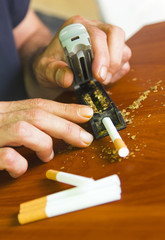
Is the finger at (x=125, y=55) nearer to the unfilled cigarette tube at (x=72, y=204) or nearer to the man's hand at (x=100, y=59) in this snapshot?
the man's hand at (x=100, y=59)

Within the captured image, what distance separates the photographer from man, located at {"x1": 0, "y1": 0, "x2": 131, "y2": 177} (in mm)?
570

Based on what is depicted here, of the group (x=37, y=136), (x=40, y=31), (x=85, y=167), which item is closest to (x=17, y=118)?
(x=37, y=136)

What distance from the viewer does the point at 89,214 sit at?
44cm

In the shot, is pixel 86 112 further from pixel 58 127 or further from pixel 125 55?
pixel 125 55

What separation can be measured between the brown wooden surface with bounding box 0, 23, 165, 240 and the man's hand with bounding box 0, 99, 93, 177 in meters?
0.03

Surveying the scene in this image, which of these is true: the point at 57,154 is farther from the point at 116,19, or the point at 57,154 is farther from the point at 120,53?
the point at 116,19

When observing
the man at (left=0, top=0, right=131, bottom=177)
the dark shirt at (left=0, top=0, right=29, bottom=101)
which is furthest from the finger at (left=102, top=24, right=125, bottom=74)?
the dark shirt at (left=0, top=0, right=29, bottom=101)

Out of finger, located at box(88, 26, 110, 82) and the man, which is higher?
finger, located at box(88, 26, 110, 82)

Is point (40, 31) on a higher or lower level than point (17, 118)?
lower

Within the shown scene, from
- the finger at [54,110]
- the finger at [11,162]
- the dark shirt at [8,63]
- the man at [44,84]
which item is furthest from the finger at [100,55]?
the dark shirt at [8,63]

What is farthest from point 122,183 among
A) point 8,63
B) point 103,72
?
point 8,63

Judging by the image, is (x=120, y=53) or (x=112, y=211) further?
(x=120, y=53)

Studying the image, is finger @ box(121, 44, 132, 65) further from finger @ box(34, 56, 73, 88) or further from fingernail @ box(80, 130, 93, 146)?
fingernail @ box(80, 130, 93, 146)

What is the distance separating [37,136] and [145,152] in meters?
0.21
